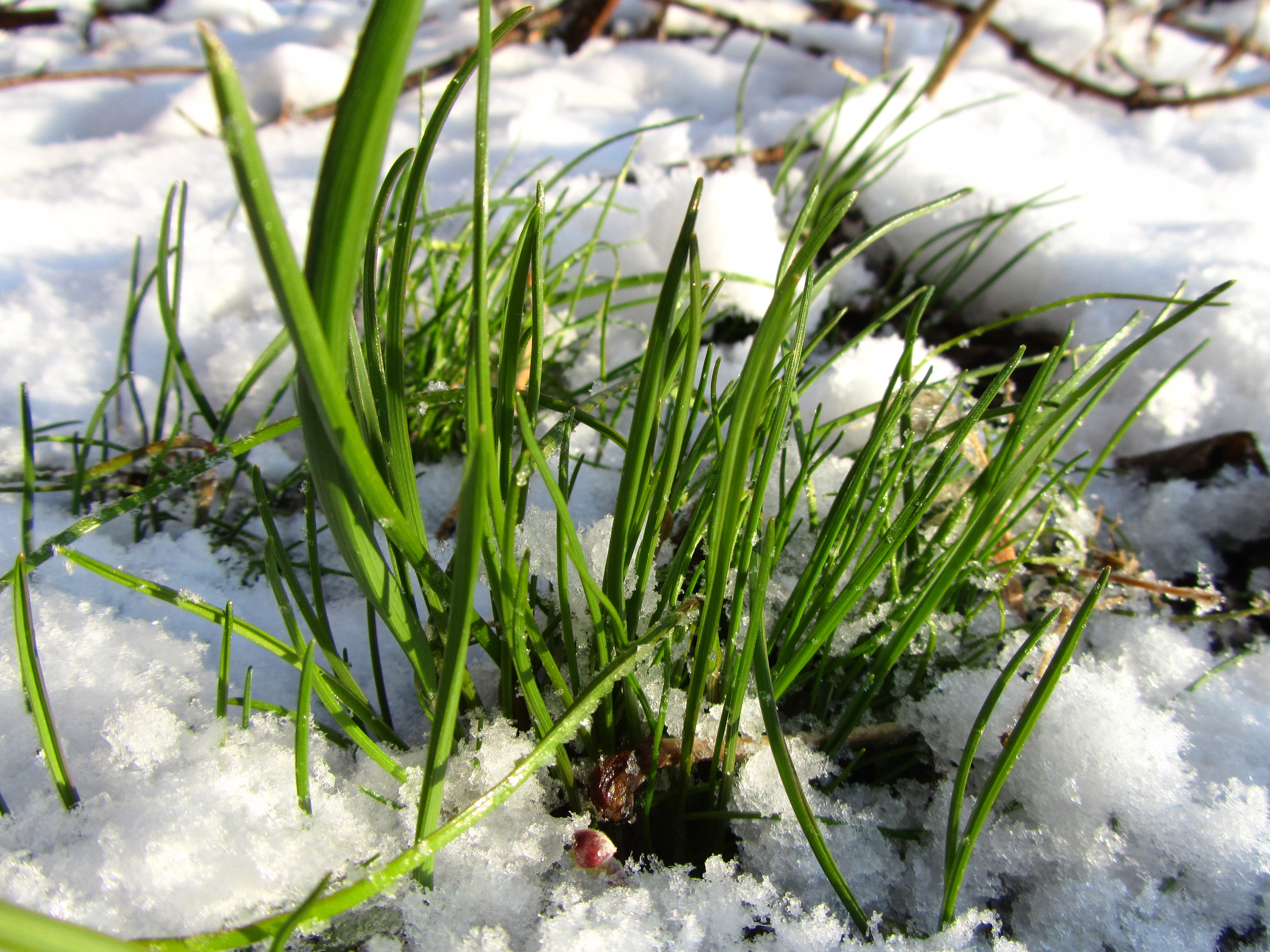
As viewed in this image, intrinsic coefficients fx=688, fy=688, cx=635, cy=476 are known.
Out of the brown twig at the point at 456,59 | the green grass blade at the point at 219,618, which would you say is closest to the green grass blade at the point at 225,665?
the green grass blade at the point at 219,618

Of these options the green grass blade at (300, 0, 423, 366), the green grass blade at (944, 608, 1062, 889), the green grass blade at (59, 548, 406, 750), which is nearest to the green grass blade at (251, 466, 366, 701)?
the green grass blade at (59, 548, 406, 750)

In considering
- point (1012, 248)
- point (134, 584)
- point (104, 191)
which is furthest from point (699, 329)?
point (104, 191)

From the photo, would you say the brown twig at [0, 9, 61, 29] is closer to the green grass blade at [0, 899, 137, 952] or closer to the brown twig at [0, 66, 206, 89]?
the brown twig at [0, 66, 206, 89]

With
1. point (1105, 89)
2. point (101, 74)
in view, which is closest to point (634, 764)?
point (101, 74)

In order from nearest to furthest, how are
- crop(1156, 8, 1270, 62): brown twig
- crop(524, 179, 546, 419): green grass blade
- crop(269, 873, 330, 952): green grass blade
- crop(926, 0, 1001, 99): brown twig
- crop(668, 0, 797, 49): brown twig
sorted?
crop(269, 873, 330, 952): green grass blade → crop(524, 179, 546, 419): green grass blade → crop(926, 0, 1001, 99): brown twig → crop(668, 0, 797, 49): brown twig → crop(1156, 8, 1270, 62): brown twig

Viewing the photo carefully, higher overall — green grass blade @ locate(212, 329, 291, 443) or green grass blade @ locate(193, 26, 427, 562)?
green grass blade @ locate(193, 26, 427, 562)

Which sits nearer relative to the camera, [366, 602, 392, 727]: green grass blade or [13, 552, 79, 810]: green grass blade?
[13, 552, 79, 810]: green grass blade

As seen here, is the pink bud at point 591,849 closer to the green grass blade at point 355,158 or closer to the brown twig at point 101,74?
the green grass blade at point 355,158
